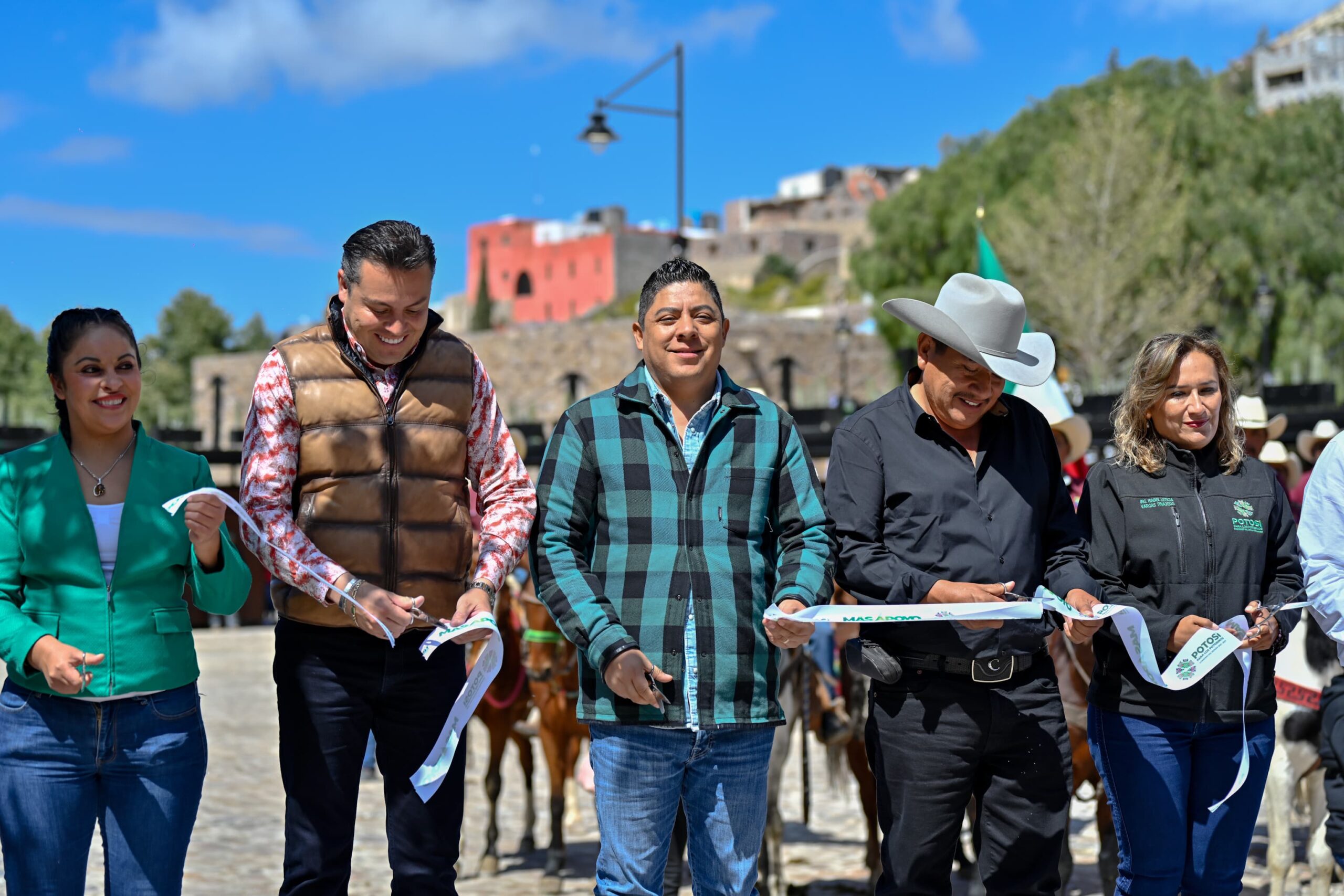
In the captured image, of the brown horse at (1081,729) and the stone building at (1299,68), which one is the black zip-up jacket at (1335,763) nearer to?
the brown horse at (1081,729)

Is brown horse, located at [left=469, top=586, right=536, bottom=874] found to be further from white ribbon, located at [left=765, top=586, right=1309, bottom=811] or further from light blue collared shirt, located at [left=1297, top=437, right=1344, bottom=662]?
light blue collared shirt, located at [left=1297, top=437, right=1344, bottom=662]

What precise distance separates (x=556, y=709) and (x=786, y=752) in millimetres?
1355

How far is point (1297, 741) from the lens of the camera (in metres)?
6.51

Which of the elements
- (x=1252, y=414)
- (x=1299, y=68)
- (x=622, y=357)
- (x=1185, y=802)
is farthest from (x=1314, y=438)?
(x=1299, y=68)

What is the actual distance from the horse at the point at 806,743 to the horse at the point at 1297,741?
1.80 m

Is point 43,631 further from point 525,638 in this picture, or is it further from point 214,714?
point 214,714

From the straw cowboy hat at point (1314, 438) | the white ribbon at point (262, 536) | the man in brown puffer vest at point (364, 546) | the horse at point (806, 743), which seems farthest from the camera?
the straw cowboy hat at point (1314, 438)

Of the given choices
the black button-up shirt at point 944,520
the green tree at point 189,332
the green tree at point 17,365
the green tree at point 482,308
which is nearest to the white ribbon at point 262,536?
the black button-up shirt at point 944,520

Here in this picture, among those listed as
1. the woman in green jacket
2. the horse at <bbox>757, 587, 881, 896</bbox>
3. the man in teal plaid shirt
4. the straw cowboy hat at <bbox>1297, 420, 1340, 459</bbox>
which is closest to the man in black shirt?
the man in teal plaid shirt

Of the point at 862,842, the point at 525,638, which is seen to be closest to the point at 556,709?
the point at 525,638

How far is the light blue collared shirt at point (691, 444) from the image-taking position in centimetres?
372

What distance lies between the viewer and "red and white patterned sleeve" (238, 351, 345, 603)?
3.72 m

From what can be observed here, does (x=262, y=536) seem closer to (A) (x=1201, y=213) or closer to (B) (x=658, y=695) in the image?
(B) (x=658, y=695)

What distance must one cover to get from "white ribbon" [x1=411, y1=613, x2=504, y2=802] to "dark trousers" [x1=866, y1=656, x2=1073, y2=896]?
111 cm
